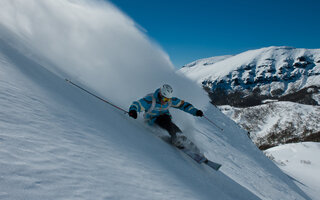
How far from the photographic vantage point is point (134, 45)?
11.5m

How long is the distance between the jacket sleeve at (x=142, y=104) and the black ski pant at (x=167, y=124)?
1.60 ft

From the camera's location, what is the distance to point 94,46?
34.1ft

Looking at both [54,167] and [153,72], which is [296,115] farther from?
[54,167]

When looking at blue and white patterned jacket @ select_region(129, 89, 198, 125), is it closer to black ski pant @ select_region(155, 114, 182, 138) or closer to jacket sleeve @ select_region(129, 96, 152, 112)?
jacket sleeve @ select_region(129, 96, 152, 112)

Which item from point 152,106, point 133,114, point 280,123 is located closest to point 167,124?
point 152,106

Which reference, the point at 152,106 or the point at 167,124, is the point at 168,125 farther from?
the point at 152,106

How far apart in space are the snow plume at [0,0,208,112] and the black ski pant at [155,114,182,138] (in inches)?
120

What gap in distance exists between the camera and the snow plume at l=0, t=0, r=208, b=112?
899cm

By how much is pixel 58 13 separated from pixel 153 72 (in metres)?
6.38

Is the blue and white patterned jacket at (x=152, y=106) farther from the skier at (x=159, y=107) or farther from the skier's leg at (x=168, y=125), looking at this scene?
the skier's leg at (x=168, y=125)

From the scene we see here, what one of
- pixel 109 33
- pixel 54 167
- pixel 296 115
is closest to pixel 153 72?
pixel 109 33

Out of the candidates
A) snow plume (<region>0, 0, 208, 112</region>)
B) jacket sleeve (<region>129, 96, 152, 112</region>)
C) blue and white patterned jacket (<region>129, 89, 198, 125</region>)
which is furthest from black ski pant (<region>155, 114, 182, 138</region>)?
snow plume (<region>0, 0, 208, 112</region>)

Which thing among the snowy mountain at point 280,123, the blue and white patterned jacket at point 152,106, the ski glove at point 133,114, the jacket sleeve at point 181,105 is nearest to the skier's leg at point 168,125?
the blue and white patterned jacket at point 152,106

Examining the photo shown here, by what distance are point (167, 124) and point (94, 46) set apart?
724 centimetres
